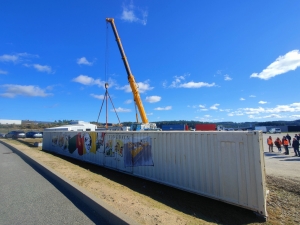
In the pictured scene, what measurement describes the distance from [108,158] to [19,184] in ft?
17.0

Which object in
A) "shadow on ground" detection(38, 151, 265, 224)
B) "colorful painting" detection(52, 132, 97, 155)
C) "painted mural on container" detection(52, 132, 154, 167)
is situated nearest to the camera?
"shadow on ground" detection(38, 151, 265, 224)

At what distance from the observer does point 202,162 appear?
6375 millimetres

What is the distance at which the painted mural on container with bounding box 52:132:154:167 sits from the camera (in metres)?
8.87

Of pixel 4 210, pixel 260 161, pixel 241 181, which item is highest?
pixel 260 161

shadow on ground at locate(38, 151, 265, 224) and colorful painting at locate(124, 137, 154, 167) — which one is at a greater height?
colorful painting at locate(124, 137, 154, 167)

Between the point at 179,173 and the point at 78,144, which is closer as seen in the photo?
the point at 179,173

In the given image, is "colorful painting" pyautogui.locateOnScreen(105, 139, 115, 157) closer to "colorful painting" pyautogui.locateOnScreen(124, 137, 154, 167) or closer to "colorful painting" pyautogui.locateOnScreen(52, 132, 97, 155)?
"colorful painting" pyautogui.locateOnScreen(124, 137, 154, 167)

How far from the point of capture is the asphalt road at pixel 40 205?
4.05 meters

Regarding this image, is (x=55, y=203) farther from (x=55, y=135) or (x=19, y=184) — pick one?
(x=55, y=135)

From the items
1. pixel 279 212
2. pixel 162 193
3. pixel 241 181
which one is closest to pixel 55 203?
pixel 162 193

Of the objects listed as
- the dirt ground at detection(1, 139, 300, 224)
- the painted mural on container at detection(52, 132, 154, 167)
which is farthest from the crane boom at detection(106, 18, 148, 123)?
the dirt ground at detection(1, 139, 300, 224)

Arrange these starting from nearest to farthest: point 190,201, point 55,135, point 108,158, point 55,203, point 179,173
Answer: point 55,203, point 190,201, point 179,173, point 108,158, point 55,135

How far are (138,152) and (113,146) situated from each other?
2.32m

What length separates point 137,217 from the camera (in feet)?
13.3
